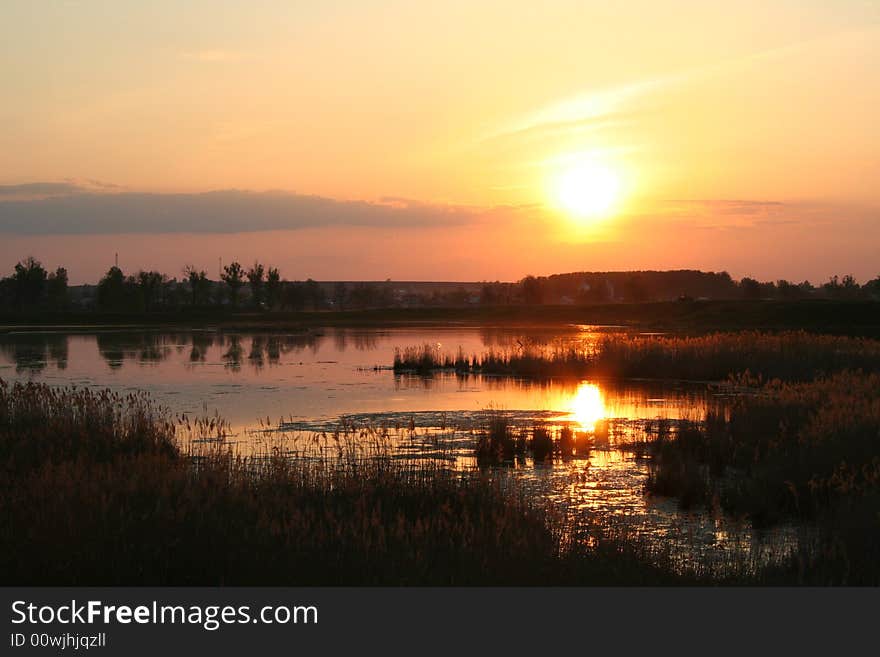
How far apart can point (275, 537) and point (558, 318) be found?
87.8 meters


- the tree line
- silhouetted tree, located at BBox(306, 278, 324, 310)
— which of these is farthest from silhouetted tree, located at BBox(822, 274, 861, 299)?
silhouetted tree, located at BBox(306, 278, 324, 310)

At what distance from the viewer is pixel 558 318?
94.8m

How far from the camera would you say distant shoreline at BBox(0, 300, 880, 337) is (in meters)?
56.3

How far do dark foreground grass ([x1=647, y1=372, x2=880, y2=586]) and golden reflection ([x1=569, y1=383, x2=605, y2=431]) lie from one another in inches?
108

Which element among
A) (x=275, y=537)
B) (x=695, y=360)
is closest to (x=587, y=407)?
(x=695, y=360)

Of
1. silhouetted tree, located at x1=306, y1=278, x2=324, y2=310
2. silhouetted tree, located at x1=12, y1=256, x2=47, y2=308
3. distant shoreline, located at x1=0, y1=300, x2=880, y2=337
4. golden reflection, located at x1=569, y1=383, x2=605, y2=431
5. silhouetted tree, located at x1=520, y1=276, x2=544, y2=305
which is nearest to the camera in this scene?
golden reflection, located at x1=569, y1=383, x2=605, y2=431

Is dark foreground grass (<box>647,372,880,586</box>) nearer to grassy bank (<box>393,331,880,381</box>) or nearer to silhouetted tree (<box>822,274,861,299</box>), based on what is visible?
grassy bank (<box>393,331,880,381</box>)

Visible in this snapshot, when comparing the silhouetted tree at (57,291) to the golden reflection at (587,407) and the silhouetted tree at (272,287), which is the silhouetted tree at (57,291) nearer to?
the silhouetted tree at (272,287)

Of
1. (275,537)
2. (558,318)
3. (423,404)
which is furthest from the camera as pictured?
(558,318)

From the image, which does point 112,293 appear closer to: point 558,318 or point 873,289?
point 558,318

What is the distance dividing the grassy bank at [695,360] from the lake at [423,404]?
1520 millimetres

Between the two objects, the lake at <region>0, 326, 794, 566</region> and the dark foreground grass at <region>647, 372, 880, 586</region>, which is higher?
the dark foreground grass at <region>647, 372, 880, 586</region>

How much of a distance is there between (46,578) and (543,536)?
14.2 ft
